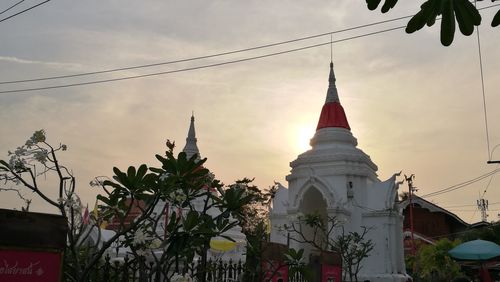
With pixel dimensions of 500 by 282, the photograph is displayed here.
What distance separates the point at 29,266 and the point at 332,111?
20372mm

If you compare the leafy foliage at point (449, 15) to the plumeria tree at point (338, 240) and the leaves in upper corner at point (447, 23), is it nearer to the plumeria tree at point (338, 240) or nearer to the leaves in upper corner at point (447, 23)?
the leaves in upper corner at point (447, 23)

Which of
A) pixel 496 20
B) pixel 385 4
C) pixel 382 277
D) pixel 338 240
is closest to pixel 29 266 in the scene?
pixel 385 4

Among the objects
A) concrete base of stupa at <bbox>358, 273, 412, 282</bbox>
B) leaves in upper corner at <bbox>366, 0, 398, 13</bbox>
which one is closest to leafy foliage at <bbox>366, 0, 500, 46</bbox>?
leaves in upper corner at <bbox>366, 0, 398, 13</bbox>

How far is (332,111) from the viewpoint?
73.9 ft

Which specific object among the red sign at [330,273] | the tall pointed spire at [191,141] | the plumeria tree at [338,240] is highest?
the tall pointed spire at [191,141]

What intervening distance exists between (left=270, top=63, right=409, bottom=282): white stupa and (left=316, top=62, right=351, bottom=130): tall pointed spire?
6 centimetres

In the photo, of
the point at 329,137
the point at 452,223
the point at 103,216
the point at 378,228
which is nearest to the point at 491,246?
the point at 378,228

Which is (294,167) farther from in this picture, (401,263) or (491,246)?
→ (491,246)

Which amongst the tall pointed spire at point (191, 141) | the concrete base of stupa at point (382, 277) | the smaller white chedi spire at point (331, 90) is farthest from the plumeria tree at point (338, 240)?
the tall pointed spire at point (191, 141)

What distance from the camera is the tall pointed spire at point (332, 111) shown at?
2209cm

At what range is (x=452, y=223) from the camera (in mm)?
39438

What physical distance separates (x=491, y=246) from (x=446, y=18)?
12204 millimetres

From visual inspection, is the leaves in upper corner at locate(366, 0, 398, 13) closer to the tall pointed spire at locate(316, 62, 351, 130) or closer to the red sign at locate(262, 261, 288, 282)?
the red sign at locate(262, 261, 288, 282)

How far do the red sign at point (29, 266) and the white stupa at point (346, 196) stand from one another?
16.2m
